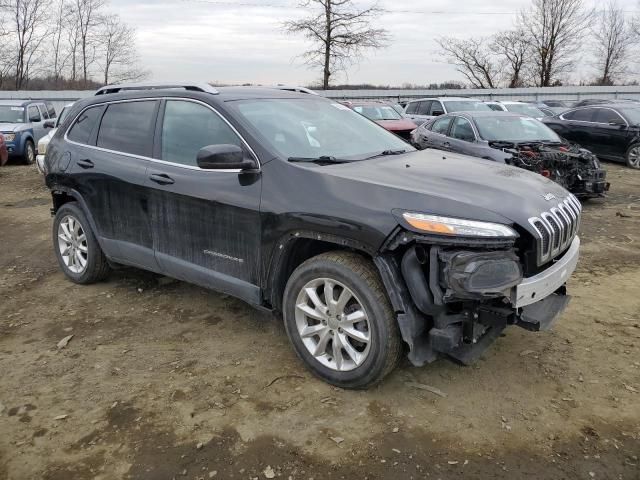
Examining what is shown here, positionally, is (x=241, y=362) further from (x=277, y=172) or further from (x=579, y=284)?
(x=579, y=284)

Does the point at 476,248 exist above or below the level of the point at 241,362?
above

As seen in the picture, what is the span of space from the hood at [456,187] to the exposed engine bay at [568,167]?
221 inches

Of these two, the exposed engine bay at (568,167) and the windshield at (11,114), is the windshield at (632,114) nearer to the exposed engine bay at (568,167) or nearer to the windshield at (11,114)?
the exposed engine bay at (568,167)

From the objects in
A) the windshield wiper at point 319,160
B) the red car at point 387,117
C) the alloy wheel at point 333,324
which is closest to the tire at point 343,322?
the alloy wheel at point 333,324

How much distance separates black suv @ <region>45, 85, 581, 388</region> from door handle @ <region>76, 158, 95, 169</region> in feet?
0.07

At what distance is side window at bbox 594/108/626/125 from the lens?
45.4ft

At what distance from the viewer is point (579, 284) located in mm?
5270

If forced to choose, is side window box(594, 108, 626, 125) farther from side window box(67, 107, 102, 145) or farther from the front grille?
side window box(67, 107, 102, 145)

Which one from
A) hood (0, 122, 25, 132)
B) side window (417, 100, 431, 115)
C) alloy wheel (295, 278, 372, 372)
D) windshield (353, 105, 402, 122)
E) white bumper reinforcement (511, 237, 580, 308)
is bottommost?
alloy wheel (295, 278, 372, 372)

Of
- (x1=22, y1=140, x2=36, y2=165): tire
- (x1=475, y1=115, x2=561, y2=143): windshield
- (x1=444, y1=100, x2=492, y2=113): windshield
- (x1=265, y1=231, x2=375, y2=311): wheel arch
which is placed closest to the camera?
(x1=265, y1=231, x2=375, y2=311): wheel arch

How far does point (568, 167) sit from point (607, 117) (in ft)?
20.1

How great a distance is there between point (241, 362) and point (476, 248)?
5.85 ft

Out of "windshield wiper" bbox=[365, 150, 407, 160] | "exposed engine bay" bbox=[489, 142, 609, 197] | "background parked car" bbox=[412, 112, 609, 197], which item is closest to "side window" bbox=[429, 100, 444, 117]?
"background parked car" bbox=[412, 112, 609, 197]

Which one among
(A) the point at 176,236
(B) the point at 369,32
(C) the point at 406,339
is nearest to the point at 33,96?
(B) the point at 369,32
